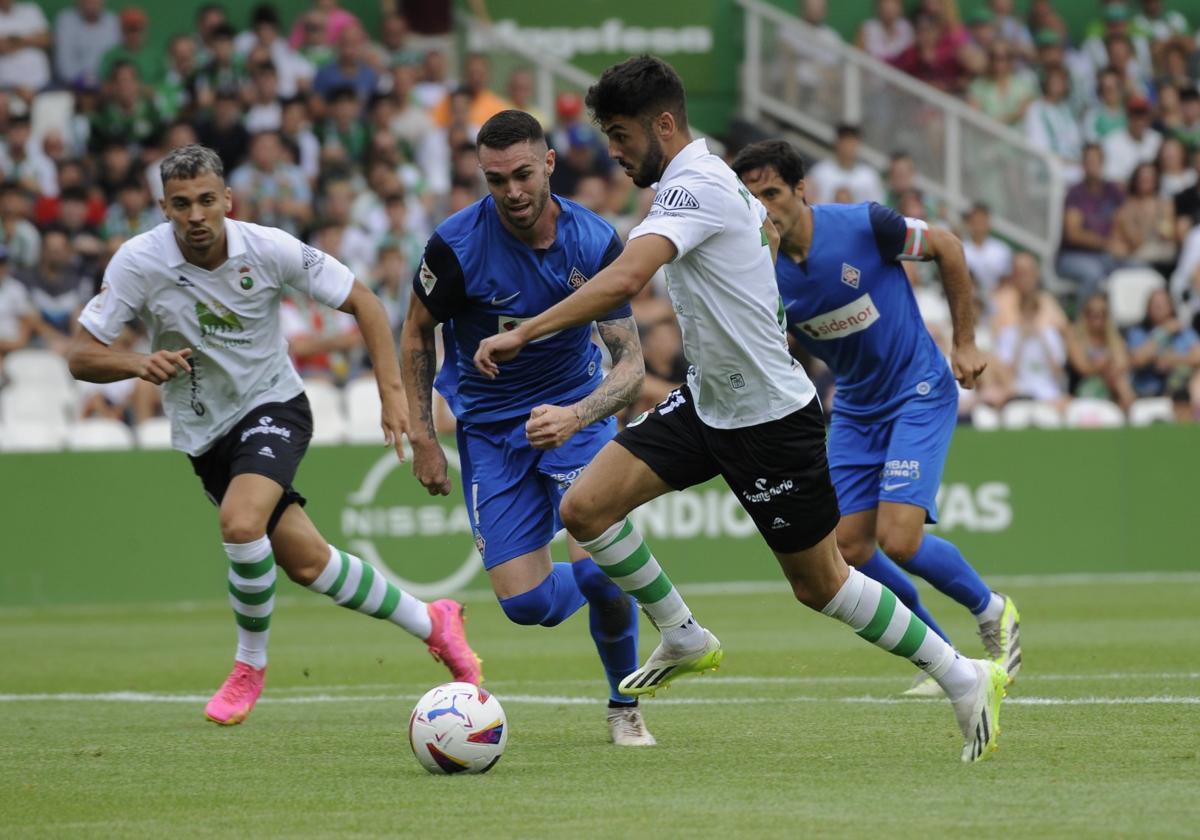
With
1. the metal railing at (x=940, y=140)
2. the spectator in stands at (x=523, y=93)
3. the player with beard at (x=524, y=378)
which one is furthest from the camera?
the metal railing at (x=940, y=140)

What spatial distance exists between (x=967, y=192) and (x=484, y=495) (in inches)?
572

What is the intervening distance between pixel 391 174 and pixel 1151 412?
774 cm

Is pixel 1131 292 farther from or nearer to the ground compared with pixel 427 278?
nearer to the ground

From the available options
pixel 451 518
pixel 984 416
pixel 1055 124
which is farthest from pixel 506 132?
pixel 1055 124

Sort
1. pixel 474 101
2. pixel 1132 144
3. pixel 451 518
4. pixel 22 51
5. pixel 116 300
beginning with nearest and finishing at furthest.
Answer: pixel 116 300 < pixel 451 518 < pixel 22 51 < pixel 474 101 < pixel 1132 144

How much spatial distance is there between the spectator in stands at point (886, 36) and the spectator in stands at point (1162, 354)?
5.24 metres

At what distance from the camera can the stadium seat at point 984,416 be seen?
59.5ft

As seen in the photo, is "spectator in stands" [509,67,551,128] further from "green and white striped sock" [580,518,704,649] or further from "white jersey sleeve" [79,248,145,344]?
"green and white striped sock" [580,518,704,649]

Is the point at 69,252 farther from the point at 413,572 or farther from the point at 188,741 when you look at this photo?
the point at 188,741

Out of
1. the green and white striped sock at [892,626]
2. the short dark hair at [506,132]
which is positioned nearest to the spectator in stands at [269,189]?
the short dark hair at [506,132]

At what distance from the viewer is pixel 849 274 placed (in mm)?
9391

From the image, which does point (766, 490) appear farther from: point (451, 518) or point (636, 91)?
point (451, 518)

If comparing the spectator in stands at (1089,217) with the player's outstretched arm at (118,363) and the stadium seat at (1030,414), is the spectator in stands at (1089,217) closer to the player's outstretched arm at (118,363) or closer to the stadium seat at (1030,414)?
the stadium seat at (1030,414)

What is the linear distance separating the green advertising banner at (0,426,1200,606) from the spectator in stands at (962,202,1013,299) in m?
2.82
